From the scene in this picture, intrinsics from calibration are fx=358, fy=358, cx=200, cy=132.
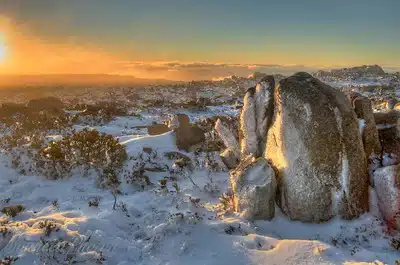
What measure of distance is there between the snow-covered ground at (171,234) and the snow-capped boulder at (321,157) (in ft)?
1.27

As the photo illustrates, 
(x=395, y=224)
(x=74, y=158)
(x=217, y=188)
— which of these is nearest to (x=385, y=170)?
(x=395, y=224)

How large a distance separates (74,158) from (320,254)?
10374mm

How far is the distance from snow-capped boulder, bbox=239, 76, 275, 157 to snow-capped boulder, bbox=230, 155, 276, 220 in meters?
1.59

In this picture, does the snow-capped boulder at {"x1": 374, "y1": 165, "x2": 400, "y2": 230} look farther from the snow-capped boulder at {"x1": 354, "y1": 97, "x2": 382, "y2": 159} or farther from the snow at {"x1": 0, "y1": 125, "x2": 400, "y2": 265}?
the snow-capped boulder at {"x1": 354, "y1": 97, "x2": 382, "y2": 159}

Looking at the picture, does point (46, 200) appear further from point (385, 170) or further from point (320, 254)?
point (385, 170)

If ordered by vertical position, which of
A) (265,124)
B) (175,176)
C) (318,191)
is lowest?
(175,176)

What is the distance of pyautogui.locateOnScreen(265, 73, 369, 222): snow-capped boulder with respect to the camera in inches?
353

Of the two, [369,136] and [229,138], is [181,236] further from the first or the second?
[229,138]

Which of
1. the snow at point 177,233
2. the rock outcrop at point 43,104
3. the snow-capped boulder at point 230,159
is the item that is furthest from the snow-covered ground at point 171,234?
the rock outcrop at point 43,104

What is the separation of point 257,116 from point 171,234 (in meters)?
4.93

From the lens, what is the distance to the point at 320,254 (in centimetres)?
741

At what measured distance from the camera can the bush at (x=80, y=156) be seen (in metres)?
13.8

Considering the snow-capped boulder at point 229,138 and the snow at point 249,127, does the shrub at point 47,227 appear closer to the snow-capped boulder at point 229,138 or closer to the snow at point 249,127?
the snow at point 249,127

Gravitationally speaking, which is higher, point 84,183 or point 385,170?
point 385,170
